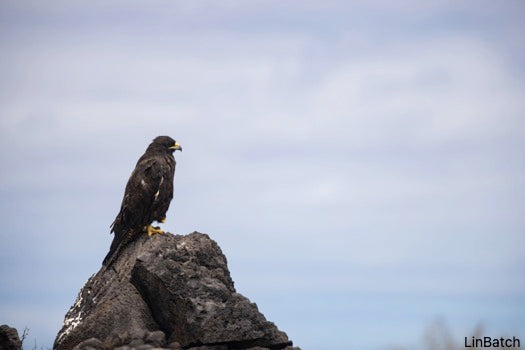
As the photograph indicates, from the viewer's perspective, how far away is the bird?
16.6 meters

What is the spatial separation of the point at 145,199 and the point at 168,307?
315 cm

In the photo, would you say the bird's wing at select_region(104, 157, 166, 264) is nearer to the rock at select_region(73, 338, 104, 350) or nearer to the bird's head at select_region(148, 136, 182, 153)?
the bird's head at select_region(148, 136, 182, 153)

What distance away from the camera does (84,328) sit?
14.8 m

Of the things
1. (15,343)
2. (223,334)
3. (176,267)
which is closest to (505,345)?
(223,334)

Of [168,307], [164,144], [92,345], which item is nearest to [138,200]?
[164,144]

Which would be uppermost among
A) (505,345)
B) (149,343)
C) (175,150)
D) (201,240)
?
(175,150)

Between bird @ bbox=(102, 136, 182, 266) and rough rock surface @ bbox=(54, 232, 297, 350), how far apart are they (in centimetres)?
42

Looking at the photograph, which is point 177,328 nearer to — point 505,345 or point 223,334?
point 223,334

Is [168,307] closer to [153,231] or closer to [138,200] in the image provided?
[153,231]

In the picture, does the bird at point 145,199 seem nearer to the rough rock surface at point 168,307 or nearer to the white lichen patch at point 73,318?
the rough rock surface at point 168,307

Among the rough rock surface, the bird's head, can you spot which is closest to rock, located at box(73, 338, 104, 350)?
the rough rock surface

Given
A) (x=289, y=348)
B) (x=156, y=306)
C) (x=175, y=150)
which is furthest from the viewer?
(x=175, y=150)

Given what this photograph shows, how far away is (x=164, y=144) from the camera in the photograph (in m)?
17.6

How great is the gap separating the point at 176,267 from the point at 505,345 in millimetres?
5977
